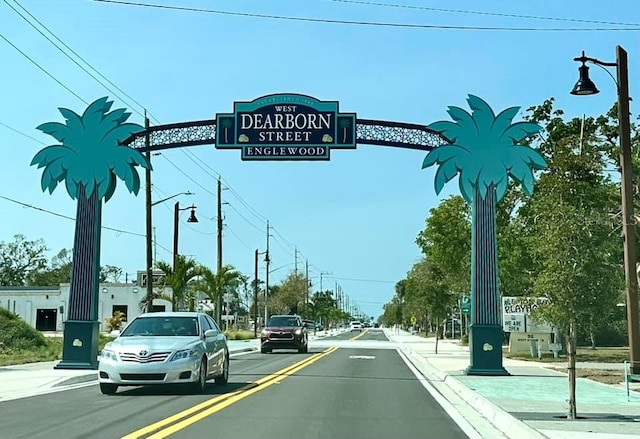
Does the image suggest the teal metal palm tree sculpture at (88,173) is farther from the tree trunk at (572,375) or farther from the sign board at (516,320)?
the sign board at (516,320)

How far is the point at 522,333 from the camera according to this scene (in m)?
36.7

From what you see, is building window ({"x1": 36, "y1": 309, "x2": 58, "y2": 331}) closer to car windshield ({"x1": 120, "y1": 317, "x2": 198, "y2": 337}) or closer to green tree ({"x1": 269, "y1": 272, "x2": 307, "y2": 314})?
green tree ({"x1": 269, "y1": 272, "x2": 307, "y2": 314})

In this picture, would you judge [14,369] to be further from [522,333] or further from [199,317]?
[522,333]

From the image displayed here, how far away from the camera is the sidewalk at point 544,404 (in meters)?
11.9

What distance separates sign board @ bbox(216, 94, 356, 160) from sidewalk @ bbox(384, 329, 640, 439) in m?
7.46

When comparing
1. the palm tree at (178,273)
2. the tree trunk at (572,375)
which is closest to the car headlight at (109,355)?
the tree trunk at (572,375)

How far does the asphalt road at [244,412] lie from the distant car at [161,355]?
14.4 inches

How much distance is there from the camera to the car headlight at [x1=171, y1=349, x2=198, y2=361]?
666 inches

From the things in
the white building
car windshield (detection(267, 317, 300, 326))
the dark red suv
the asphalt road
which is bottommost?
the asphalt road

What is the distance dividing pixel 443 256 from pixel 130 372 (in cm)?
3042

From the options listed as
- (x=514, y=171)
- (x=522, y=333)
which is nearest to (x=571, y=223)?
(x=514, y=171)

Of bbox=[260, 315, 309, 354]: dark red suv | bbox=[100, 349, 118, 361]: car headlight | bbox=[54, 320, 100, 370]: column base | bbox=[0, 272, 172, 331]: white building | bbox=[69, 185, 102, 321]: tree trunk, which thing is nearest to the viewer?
bbox=[100, 349, 118, 361]: car headlight

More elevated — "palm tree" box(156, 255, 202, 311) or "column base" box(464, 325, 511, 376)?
"palm tree" box(156, 255, 202, 311)

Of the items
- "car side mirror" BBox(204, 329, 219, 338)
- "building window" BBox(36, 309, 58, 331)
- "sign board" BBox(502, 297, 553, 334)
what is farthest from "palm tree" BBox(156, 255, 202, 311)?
"building window" BBox(36, 309, 58, 331)
